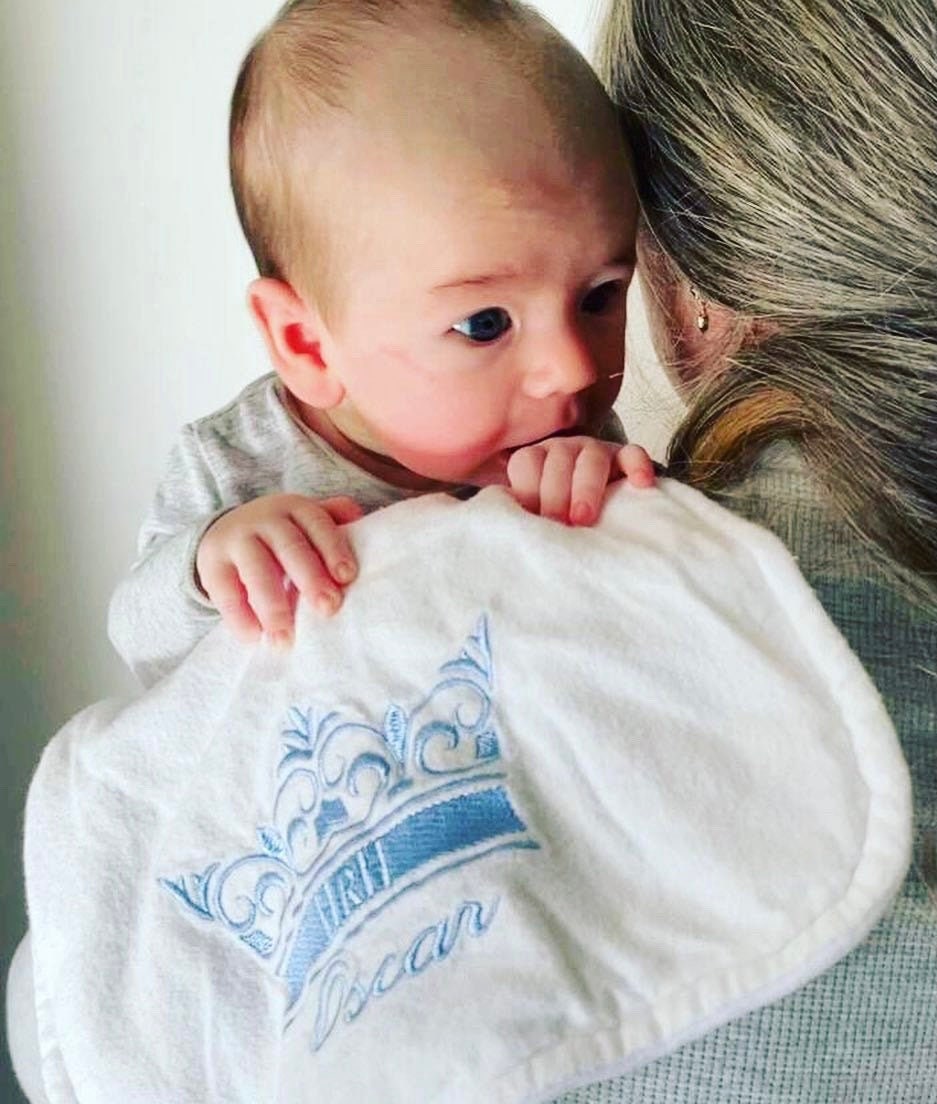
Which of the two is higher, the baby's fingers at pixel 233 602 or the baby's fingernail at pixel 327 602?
the baby's fingernail at pixel 327 602

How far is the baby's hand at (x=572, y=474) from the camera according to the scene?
548 mm

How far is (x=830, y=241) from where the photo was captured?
525 mm

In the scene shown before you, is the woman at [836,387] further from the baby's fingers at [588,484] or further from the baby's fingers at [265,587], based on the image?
the baby's fingers at [265,587]

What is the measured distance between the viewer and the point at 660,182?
25.3 inches

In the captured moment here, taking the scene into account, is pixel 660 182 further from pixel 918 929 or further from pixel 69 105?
pixel 69 105

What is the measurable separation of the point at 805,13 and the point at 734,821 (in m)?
0.34

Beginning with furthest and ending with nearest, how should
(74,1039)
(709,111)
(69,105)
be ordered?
(69,105) → (74,1039) → (709,111)

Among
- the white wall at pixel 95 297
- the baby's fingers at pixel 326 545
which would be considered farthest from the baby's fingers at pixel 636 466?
the white wall at pixel 95 297

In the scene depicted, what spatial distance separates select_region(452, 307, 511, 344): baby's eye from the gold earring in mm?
121

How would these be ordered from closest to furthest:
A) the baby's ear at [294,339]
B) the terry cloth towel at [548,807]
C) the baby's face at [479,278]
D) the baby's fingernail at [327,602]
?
the terry cloth towel at [548,807]
the baby's fingernail at [327,602]
the baby's face at [479,278]
the baby's ear at [294,339]

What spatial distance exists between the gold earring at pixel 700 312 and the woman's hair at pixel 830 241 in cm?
3

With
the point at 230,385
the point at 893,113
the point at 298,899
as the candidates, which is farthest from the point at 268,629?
the point at 230,385

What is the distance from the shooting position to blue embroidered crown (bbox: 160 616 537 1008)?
1.61 ft

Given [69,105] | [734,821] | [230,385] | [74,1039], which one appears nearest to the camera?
[734,821]
